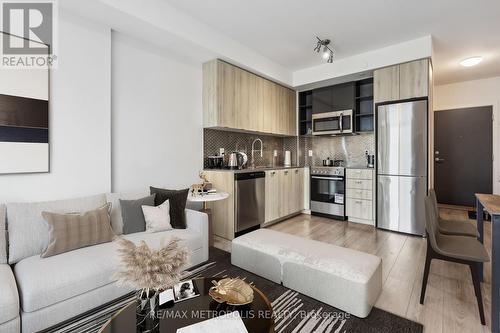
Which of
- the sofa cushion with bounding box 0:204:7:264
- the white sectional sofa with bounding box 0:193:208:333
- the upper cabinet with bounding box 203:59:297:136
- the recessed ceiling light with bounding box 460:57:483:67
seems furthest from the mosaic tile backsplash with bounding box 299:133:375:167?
the sofa cushion with bounding box 0:204:7:264

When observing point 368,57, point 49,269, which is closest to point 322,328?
point 49,269

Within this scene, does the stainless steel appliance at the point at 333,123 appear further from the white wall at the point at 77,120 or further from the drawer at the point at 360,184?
the white wall at the point at 77,120

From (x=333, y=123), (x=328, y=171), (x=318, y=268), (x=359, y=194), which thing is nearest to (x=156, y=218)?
(x=318, y=268)

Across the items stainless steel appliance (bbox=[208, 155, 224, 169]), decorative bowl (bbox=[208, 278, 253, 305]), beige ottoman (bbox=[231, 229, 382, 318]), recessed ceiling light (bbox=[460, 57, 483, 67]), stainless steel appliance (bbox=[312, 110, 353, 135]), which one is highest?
recessed ceiling light (bbox=[460, 57, 483, 67])

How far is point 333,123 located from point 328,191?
1.29 m

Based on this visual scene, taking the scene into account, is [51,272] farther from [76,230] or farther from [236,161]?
[236,161]

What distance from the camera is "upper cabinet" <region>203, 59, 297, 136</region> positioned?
11.5 feet

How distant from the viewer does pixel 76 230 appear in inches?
76.0

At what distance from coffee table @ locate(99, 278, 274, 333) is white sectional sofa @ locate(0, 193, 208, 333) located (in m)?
0.38

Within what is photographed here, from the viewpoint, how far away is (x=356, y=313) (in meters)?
1.71

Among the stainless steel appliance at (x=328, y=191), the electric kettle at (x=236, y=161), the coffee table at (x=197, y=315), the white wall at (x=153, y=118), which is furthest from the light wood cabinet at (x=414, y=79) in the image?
the coffee table at (x=197, y=315)

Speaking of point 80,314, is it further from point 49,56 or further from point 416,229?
point 416,229

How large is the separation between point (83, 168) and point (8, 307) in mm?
1379
